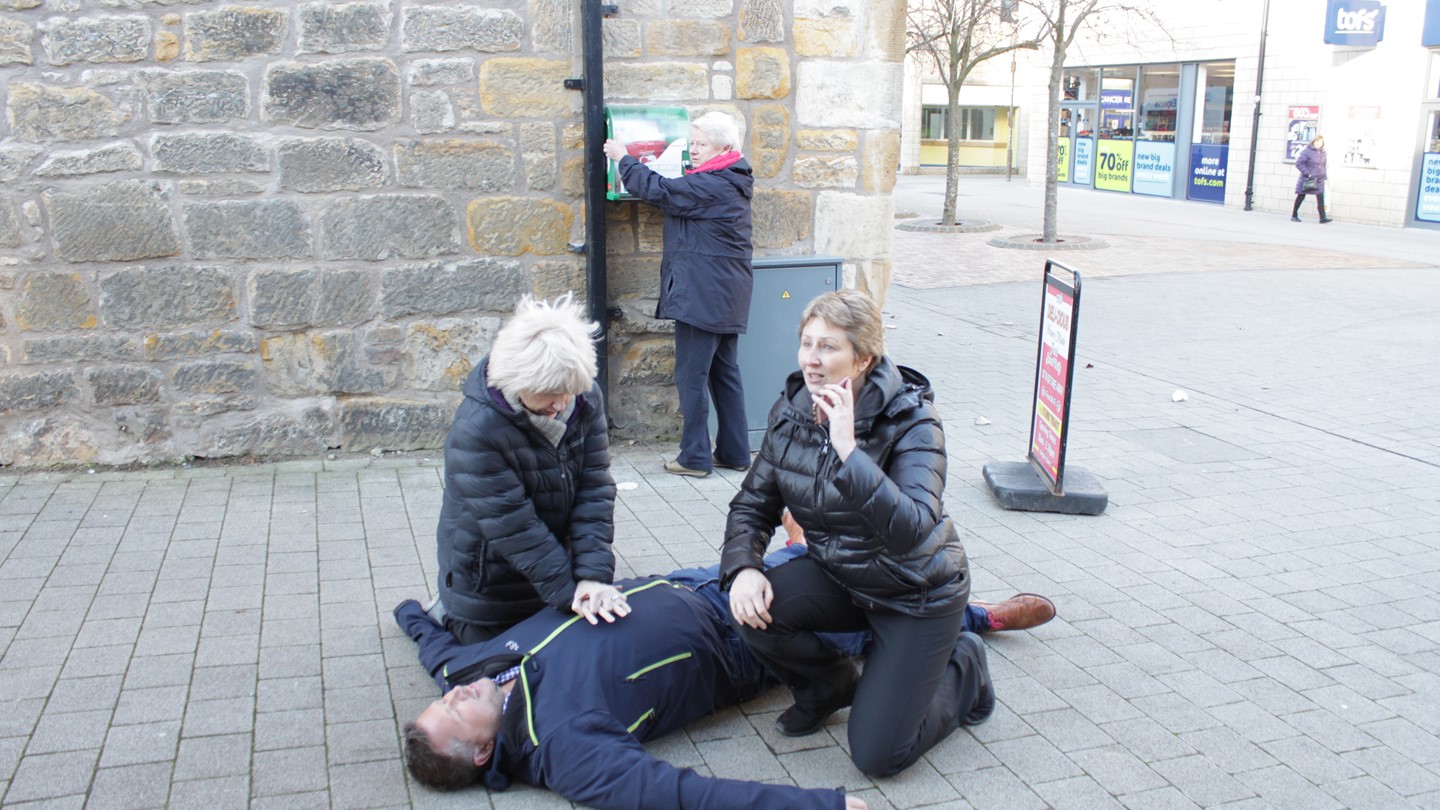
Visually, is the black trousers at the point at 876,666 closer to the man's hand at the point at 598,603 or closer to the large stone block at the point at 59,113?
the man's hand at the point at 598,603

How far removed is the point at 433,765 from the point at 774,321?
3653 millimetres

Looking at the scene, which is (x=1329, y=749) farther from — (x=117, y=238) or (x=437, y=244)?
(x=117, y=238)

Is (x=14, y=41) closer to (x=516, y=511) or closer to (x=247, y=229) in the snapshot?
(x=247, y=229)

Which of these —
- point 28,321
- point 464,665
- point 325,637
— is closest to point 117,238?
point 28,321

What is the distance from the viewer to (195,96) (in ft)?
18.1

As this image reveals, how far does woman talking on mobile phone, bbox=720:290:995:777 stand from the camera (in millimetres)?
3150

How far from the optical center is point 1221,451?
651cm

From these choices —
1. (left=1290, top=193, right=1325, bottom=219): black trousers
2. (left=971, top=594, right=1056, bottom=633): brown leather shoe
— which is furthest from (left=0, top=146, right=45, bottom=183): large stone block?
(left=1290, top=193, right=1325, bottom=219): black trousers

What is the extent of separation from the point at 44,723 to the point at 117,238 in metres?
2.85

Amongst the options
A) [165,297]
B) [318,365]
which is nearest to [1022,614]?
[318,365]

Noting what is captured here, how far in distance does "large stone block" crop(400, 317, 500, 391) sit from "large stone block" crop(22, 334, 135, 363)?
4.20ft

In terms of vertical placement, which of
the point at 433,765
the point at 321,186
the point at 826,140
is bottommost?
the point at 433,765

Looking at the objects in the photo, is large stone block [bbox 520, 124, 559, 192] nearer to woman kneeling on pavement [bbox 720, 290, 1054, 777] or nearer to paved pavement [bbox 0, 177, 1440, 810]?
paved pavement [bbox 0, 177, 1440, 810]

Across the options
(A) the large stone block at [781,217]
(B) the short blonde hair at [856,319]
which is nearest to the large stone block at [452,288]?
(A) the large stone block at [781,217]
